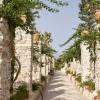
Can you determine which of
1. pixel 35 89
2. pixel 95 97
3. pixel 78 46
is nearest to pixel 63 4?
pixel 95 97

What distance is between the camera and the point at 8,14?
9.45 m

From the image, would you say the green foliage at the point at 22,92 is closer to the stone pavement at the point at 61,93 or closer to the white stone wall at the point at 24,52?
the white stone wall at the point at 24,52

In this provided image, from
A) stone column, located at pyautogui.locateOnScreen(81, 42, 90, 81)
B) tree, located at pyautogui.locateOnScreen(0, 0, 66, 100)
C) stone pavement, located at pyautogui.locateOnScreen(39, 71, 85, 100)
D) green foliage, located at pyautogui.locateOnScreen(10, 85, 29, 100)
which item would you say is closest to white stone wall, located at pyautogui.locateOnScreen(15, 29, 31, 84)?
green foliage, located at pyautogui.locateOnScreen(10, 85, 29, 100)

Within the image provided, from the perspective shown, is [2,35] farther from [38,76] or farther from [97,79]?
[38,76]

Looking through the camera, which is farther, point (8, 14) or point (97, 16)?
point (97, 16)

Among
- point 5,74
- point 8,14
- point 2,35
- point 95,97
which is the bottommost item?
point 95,97

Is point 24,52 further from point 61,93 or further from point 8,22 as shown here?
point 8,22

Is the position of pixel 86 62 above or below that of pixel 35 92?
above

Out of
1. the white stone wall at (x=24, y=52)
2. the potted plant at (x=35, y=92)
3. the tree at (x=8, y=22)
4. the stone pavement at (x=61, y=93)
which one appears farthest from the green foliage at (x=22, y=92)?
the tree at (x=8, y=22)

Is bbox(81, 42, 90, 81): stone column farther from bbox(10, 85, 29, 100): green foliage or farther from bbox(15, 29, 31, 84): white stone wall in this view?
bbox(10, 85, 29, 100): green foliage

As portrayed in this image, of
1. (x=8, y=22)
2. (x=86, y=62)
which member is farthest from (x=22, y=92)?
(x=86, y=62)

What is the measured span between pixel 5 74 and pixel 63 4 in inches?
92.5

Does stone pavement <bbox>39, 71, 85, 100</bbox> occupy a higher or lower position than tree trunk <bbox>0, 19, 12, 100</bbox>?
lower

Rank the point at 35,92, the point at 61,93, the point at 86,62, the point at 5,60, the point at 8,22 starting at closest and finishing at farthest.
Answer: the point at 5,60
the point at 8,22
the point at 35,92
the point at 61,93
the point at 86,62
